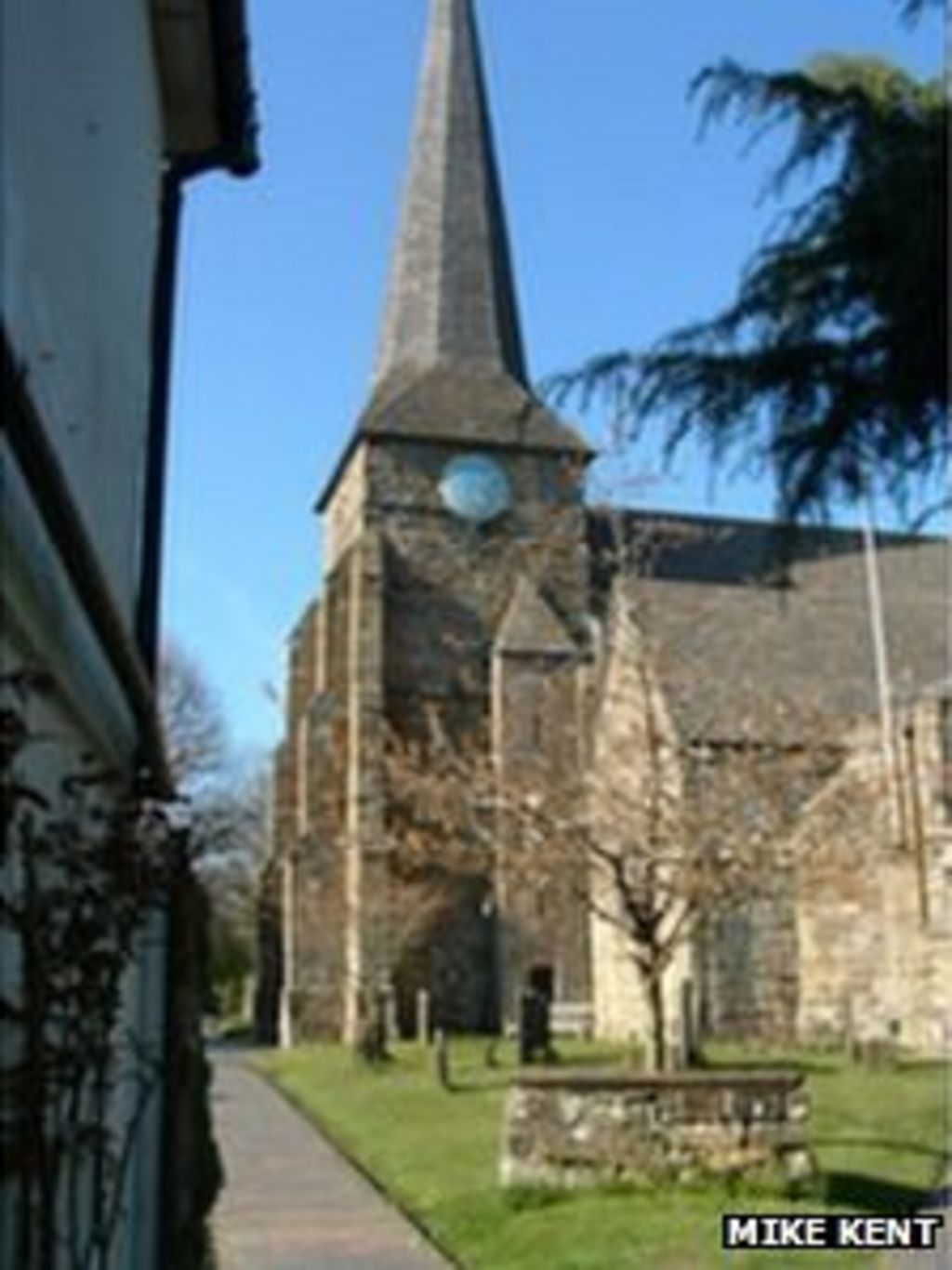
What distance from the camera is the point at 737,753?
24125 millimetres

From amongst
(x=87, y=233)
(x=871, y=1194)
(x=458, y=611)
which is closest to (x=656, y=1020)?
(x=871, y=1194)

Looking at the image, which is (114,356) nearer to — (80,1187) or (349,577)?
(80,1187)

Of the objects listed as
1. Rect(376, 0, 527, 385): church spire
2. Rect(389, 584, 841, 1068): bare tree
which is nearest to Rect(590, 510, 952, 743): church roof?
Rect(389, 584, 841, 1068): bare tree

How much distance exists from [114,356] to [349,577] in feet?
117

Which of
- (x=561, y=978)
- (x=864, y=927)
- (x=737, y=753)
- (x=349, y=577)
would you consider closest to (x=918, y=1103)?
(x=737, y=753)

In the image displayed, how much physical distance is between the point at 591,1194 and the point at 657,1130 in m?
0.68

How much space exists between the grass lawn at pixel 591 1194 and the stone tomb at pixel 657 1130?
209 millimetres

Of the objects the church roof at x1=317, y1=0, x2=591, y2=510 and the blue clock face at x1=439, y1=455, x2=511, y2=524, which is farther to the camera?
the church roof at x1=317, y1=0, x2=591, y2=510

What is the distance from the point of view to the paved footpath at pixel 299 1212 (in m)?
11.2

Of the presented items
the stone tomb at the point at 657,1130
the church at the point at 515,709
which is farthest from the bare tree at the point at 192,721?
the stone tomb at the point at 657,1130

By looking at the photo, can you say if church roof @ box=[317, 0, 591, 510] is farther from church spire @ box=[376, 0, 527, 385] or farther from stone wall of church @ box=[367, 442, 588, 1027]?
stone wall of church @ box=[367, 442, 588, 1027]

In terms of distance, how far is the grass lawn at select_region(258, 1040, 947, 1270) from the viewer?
10.7 meters

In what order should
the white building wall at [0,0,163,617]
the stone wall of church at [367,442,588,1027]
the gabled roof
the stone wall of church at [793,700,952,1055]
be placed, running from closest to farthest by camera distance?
the white building wall at [0,0,163,617]
the stone wall of church at [793,700,952,1055]
the stone wall of church at [367,442,588,1027]
the gabled roof

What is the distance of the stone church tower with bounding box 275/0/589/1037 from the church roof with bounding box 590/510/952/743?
2969 mm
